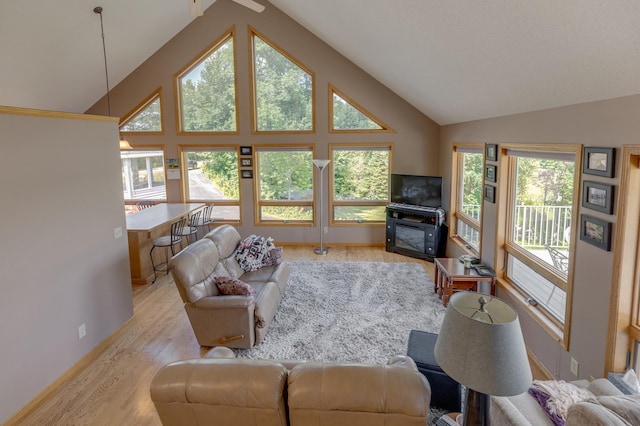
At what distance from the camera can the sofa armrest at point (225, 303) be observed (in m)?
3.80

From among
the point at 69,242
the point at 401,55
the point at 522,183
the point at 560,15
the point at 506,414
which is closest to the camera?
the point at 506,414

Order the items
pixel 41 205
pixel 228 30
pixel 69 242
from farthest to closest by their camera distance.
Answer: pixel 228 30 → pixel 69 242 → pixel 41 205

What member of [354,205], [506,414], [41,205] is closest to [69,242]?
[41,205]

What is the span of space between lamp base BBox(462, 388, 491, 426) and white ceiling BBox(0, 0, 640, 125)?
6.44 feet

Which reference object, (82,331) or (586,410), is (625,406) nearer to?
(586,410)

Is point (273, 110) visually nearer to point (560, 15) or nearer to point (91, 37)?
point (91, 37)

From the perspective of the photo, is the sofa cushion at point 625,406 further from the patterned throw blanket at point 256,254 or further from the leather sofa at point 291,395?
the patterned throw blanket at point 256,254

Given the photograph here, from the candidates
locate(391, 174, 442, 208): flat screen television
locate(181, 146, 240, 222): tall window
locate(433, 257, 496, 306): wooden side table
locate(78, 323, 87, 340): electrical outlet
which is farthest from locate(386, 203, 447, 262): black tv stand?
locate(78, 323, 87, 340): electrical outlet

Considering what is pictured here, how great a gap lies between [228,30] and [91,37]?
2475mm

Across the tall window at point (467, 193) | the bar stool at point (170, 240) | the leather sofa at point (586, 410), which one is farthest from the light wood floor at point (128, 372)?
the tall window at point (467, 193)

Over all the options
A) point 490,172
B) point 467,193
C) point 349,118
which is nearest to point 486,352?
point 490,172

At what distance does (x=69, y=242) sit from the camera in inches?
144

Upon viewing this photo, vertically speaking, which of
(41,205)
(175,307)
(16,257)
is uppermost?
(41,205)

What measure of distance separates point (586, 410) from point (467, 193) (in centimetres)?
509
